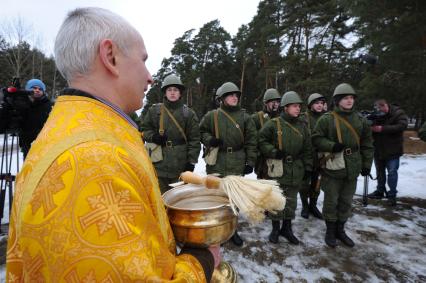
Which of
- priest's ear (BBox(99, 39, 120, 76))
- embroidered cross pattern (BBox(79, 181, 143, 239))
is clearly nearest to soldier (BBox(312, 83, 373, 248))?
priest's ear (BBox(99, 39, 120, 76))

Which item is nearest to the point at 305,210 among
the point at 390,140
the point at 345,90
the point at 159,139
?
the point at 345,90

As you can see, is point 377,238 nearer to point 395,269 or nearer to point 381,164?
point 395,269

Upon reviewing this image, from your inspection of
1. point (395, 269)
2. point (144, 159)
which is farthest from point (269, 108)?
point (144, 159)

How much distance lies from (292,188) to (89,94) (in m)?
4.07

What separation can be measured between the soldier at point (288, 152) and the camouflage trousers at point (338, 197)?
0.45 metres

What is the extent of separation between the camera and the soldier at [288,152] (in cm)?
444

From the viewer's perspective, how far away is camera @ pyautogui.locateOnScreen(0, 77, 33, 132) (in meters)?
3.93

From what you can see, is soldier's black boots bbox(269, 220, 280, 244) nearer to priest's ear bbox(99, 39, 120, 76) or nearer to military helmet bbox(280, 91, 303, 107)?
military helmet bbox(280, 91, 303, 107)

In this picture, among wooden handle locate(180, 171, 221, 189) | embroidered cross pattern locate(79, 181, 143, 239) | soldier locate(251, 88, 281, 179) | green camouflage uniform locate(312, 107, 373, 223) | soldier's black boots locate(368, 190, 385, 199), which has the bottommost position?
soldier's black boots locate(368, 190, 385, 199)

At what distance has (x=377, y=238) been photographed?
178 inches

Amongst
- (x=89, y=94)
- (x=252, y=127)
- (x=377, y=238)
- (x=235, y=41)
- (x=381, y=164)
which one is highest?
(x=235, y=41)

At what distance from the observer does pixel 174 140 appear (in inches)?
→ 181

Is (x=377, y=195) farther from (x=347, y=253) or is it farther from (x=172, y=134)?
(x=172, y=134)

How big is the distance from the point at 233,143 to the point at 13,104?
3.29 m
